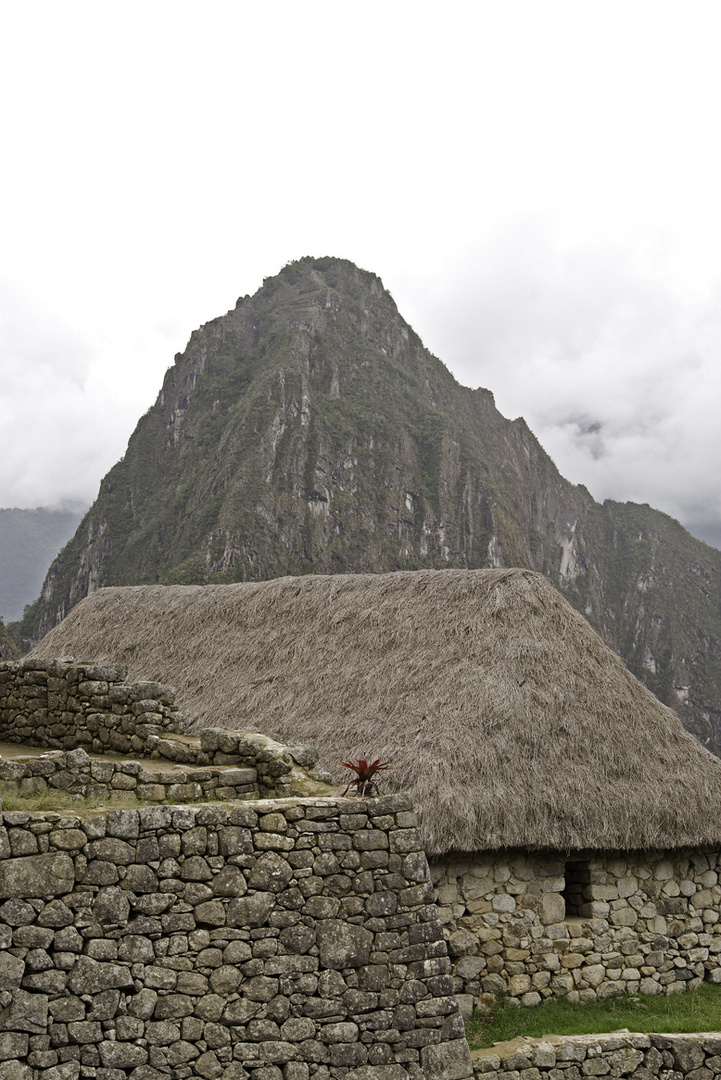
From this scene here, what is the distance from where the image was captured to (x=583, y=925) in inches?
353

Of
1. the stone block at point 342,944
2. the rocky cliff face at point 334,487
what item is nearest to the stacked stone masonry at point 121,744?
the stone block at point 342,944

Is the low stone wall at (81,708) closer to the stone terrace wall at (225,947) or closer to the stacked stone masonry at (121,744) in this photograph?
the stacked stone masonry at (121,744)

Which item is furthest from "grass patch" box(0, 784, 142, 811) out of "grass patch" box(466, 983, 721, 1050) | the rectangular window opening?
the rectangular window opening

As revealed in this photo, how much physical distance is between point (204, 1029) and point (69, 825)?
5.04ft

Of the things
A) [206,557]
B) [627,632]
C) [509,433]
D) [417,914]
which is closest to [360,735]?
[417,914]

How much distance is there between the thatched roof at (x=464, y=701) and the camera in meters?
8.89

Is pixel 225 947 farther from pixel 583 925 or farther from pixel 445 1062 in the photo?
pixel 583 925

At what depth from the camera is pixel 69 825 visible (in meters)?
5.18

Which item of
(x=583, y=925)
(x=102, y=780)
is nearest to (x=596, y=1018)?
(x=583, y=925)

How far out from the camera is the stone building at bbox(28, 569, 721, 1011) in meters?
8.63

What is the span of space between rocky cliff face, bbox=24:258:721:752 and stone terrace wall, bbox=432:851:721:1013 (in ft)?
283

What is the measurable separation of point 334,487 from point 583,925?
126207 millimetres

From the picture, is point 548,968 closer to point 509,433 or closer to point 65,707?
point 65,707

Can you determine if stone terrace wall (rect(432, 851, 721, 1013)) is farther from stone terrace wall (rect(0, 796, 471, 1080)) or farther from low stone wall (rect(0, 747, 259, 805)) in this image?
low stone wall (rect(0, 747, 259, 805))
